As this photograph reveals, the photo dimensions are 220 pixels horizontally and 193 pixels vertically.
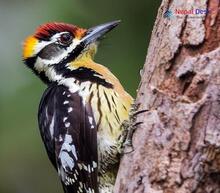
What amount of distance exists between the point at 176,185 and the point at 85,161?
3.02 feet

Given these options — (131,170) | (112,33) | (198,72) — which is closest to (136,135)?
(131,170)

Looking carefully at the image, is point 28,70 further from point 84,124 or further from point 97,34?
point 84,124

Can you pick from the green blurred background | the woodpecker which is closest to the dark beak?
the woodpecker

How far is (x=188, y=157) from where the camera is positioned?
3160mm

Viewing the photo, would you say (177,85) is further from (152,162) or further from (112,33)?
(112,33)

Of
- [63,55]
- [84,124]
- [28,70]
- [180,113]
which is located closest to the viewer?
[180,113]

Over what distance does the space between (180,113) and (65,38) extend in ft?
5.36

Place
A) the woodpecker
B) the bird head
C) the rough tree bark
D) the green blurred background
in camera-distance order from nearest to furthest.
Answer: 1. the rough tree bark
2. the woodpecker
3. the bird head
4. the green blurred background

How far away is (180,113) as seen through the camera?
3.24 m

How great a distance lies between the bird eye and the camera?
4.65 m

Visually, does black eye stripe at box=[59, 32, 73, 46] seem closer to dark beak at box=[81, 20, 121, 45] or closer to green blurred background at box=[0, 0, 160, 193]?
dark beak at box=[81, 20, 121, 45]

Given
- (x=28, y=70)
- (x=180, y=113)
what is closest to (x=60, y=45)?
(x=28, y=70)

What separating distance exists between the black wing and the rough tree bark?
0.53 m

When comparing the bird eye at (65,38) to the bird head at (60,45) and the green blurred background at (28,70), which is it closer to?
the bird head at (60,45)
